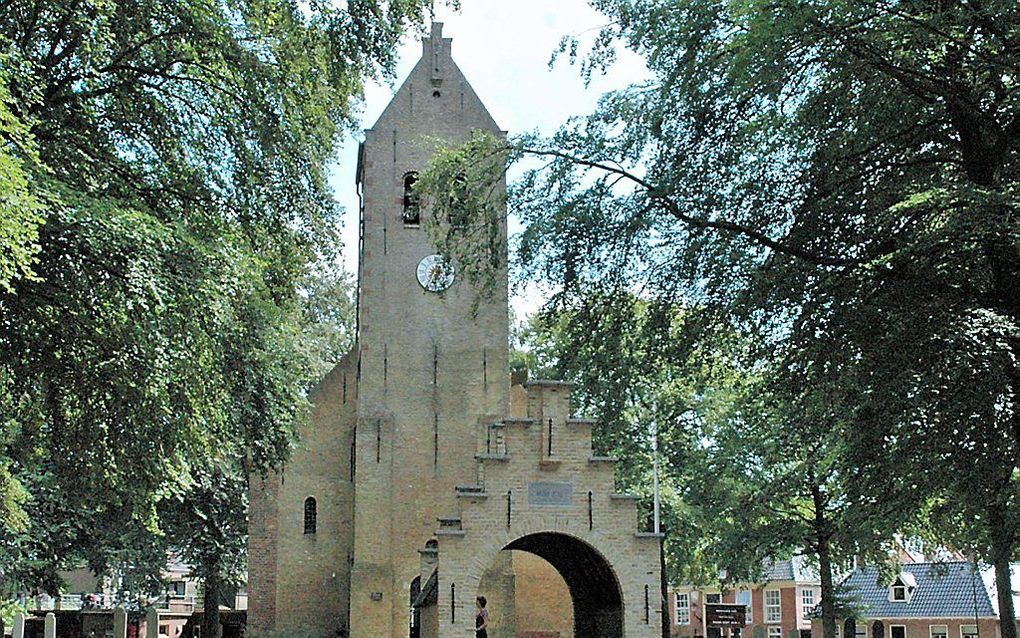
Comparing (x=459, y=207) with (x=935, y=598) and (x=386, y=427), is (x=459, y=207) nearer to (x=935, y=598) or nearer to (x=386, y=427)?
(x=386, y=427)

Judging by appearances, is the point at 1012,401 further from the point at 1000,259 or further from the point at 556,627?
the point at 556,627

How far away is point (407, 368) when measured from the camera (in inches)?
1268

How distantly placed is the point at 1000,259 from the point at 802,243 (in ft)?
7.62

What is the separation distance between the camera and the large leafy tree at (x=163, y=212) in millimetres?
12703

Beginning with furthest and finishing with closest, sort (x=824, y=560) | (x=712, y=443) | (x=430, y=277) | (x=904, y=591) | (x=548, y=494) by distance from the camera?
1. (x=904, y=591)
2. (x=430, y=277)
3. (x=712, y=443)
4. (x=824, y=560)
5. (x=548, y=494)

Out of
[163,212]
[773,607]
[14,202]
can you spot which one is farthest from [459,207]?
[773,607]

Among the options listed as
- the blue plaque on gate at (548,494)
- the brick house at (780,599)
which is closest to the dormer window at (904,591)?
the brick house at (780,599)

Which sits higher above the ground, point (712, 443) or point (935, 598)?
point (712, 443)

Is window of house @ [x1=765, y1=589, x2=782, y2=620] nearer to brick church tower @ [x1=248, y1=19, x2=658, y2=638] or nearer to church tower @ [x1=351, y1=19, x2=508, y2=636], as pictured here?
brick church tower @ [x1=248, y1=19, x2=658, y2=638]

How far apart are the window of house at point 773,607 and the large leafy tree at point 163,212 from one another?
171ft

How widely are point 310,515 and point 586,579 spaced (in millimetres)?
11776

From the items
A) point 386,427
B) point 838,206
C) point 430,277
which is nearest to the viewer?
point 838,206

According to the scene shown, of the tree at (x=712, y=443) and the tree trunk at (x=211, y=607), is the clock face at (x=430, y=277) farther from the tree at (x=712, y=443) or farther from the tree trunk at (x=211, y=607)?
the tree trunk at (x=211, y=607)

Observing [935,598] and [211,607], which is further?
[935,598]
